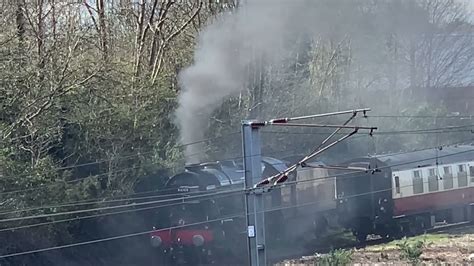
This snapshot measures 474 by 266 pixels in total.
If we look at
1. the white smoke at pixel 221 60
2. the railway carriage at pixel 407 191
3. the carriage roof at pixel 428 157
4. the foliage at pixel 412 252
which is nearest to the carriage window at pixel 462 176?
the railway carriage at pixel 407 191

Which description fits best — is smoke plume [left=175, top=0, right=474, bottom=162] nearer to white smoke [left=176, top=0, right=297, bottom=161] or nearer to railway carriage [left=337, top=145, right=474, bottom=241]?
white smoke [left=176, top=0, right=297, bottom=161]

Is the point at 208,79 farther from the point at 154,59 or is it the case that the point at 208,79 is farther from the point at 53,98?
the point at 53,98

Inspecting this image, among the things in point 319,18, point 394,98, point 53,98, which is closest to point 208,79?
point 319,18

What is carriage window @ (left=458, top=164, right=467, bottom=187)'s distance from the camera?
→ 2320 centimetres

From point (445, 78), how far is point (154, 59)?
14.1m

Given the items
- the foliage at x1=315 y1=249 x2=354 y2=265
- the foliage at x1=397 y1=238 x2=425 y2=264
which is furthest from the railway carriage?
the foliage at x1=315 y1=249 x2=354 y2=265

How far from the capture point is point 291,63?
2275 cm

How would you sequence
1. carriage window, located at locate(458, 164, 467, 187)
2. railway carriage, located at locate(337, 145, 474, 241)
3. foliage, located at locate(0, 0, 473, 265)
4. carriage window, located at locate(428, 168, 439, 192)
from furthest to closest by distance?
carriage window, located at locate(458, 164, 467, 187) → carriage window, located at locate(428, 168, 439, 192) → railway carriage, located at locate(337, 145, 474, 241) → foliage, located at locate(0, 0, 473, 265)

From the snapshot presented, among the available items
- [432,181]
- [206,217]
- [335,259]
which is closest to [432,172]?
[432,181]

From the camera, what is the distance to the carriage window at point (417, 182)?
21953mm

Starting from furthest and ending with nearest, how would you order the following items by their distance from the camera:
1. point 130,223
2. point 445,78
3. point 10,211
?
point 445,78, point 130,223, point 10,211

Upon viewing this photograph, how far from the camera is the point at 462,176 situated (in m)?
23.4

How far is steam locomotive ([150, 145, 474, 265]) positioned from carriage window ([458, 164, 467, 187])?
30 millimetres

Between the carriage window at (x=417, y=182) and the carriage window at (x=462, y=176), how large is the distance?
177 centimetres
